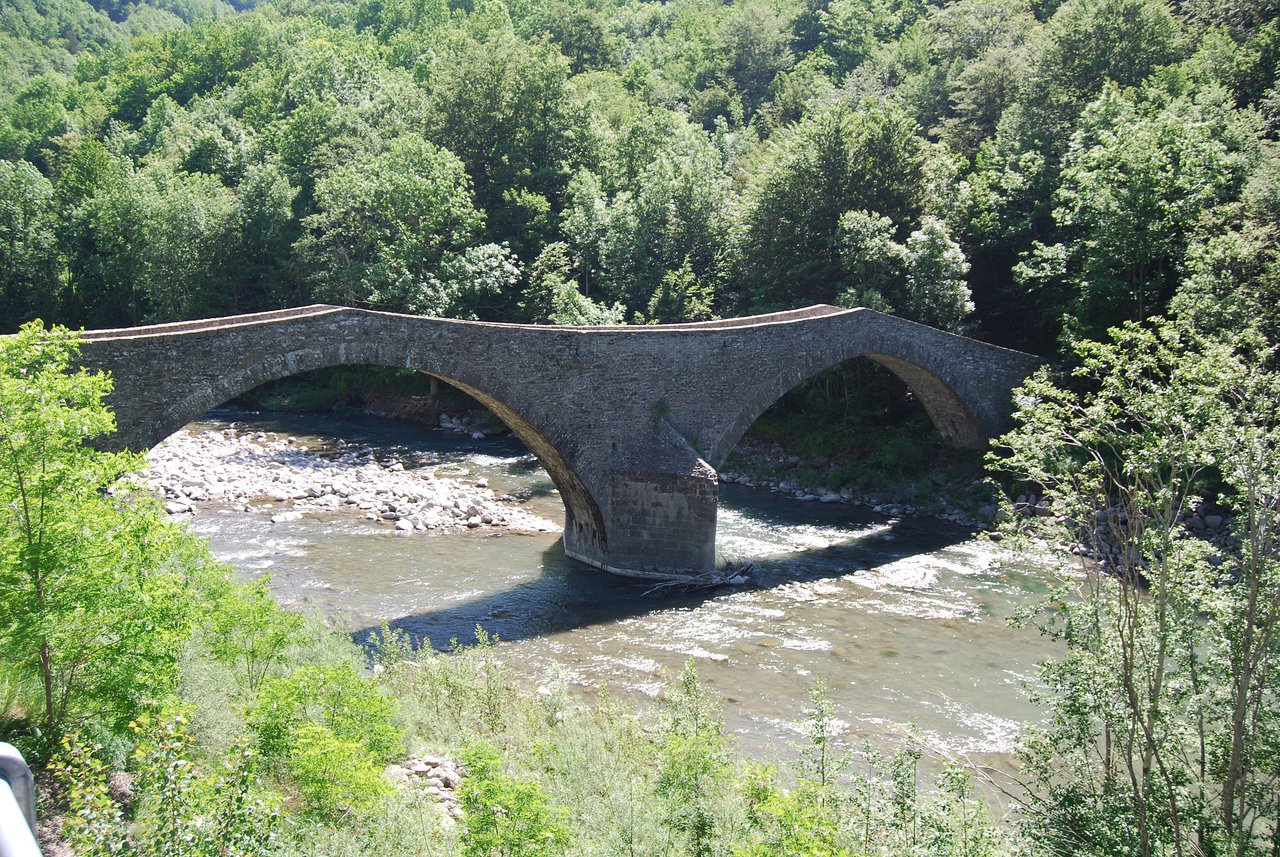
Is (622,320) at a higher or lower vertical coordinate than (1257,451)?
higher

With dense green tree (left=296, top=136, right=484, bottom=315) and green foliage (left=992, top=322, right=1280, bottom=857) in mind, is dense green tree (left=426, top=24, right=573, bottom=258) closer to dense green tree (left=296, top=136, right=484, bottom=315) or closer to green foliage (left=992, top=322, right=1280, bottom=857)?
dense green tree (left=296, top=136, right=484, bottom=315)

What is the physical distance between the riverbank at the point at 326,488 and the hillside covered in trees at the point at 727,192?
742cm

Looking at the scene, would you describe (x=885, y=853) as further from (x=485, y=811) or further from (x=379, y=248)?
(x=379, y=248)

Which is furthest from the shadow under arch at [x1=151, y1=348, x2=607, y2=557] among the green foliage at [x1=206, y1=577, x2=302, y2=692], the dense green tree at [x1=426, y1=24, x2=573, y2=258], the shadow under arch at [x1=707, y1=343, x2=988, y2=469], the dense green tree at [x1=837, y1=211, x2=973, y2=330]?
the dense green tree at [x1=426, y1=24, x2=573, y2=258]

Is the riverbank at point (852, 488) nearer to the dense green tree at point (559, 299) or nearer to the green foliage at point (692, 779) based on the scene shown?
the dense green tree at point (559, 299)

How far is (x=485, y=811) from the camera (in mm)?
8109

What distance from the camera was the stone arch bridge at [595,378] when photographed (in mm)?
16688

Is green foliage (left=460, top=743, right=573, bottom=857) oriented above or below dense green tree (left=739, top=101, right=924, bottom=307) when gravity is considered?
below

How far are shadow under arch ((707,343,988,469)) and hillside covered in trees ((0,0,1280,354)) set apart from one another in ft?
11.8

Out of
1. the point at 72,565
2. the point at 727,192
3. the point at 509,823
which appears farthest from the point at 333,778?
the point at 727,192

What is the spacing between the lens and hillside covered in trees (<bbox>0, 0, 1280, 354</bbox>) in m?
27.7

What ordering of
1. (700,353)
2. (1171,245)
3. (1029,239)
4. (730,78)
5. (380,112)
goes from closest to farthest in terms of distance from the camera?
1. (700,353)
2. (1171,245)
3. (1029,239)
4. (380,112)
5. (730,78)

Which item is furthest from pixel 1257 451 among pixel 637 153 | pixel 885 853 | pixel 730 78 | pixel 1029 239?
pixel 730 78

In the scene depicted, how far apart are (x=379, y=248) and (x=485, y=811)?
3240 cm
